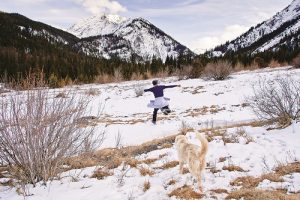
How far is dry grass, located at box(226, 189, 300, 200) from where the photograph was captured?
4361 mm

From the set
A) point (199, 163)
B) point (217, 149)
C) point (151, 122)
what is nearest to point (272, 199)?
point (199, 163)

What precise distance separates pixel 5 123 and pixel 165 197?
300 cm

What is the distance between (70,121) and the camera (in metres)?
6.46

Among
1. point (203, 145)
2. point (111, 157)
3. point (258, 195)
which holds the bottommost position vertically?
point (111, 157)

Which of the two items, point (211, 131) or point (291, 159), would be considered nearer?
point (291, 159)

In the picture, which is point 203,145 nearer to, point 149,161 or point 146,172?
point 146,172

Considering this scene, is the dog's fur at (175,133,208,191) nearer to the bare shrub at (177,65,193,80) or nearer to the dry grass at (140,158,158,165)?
the dry grass at (140,158,158,165)

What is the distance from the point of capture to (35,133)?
584 cm

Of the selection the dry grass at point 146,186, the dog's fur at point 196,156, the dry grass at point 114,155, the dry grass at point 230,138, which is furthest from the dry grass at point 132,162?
the dry grass at point 230,138

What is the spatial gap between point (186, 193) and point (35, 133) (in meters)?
2.77

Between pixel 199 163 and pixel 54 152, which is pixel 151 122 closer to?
pixel 54 152

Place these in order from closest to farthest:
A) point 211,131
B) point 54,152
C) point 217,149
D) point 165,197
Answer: point 165,197 → point 54,152 → point 217,149 → point 211,131

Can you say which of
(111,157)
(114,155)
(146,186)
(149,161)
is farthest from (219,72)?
(146,186)

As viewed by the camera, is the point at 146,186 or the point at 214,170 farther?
the point at 214,170
